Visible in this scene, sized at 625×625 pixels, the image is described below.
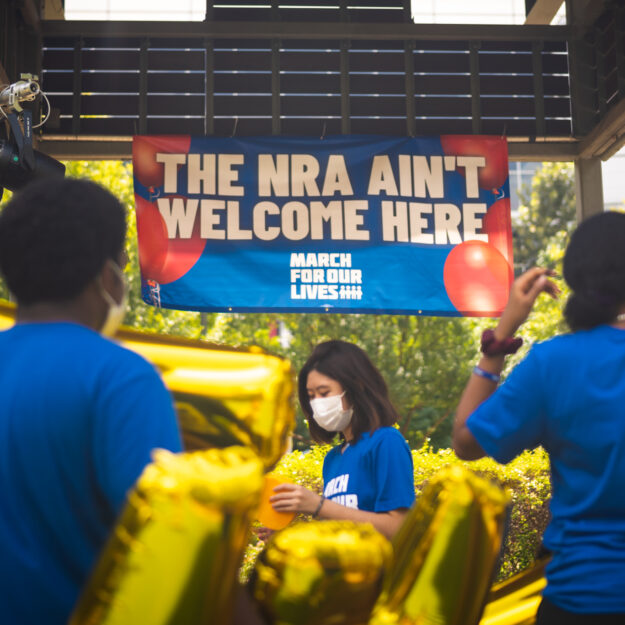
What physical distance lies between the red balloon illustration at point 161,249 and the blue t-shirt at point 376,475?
11.9 feet

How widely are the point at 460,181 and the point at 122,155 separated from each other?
259 cm

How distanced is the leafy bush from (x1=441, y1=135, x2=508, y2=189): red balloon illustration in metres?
2.13

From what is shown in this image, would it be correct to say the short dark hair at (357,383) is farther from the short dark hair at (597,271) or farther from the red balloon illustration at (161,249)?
the red balloon illustration at (161,249)

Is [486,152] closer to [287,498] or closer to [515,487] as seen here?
[515,487]

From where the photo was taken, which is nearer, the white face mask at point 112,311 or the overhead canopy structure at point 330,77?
the white face mask at point 112,311

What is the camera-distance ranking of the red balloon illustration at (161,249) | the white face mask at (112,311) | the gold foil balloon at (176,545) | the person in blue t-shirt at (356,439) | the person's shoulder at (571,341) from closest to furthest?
1. the gold foil balloon at (176,545)
2. the white face mask at (112,311)
3. the person's shoulder at (571,341)
4. the person in blue t-shirt at (356,439)
5. the red balloon illustration at (161,249)

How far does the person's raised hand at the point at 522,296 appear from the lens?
1.84 m

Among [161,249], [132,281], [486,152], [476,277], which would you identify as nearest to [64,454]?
[161,249]

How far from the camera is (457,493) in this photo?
4.12 feet

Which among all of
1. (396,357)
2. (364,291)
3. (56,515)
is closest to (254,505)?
(56,515)

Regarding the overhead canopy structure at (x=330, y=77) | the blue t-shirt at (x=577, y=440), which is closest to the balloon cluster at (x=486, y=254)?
the overhead canopy structure at (x=330, y=77)

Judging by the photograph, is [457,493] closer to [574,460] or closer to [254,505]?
[254,505]

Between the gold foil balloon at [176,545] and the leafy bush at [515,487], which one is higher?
the gold foil balloon at [176,545]

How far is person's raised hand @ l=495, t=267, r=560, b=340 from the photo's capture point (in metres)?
1.84
